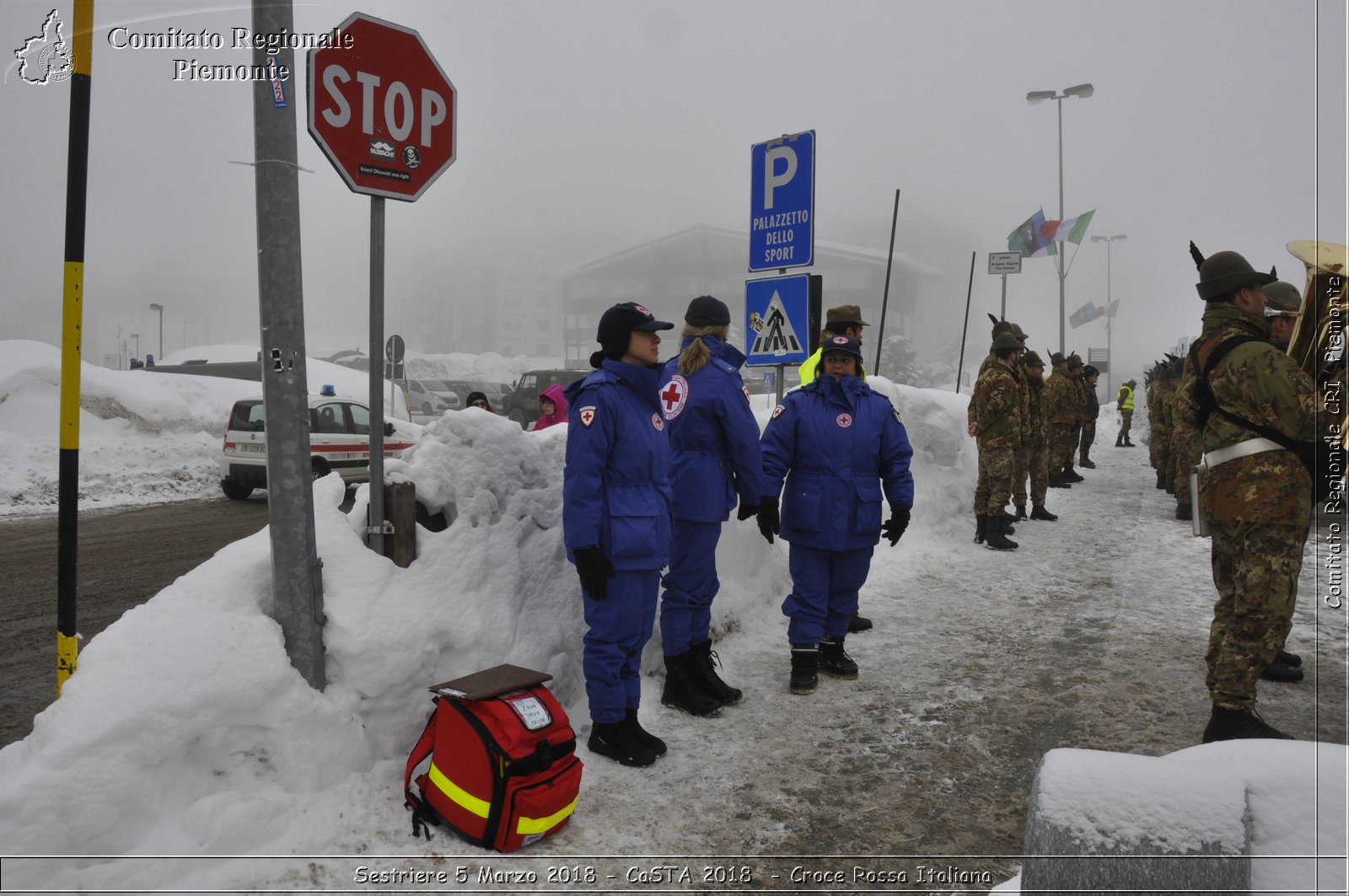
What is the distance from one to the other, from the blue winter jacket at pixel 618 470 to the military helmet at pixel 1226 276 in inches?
103

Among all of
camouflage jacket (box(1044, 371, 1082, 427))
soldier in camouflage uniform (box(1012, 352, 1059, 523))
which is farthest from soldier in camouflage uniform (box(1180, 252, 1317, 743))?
camouflage jacket (box(1044, 371, 1082, 427))

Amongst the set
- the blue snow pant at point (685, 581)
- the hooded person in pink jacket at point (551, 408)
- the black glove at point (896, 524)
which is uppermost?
the hooded person in pink jacket at point (551, 408)

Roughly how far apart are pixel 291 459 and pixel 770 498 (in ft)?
7.99

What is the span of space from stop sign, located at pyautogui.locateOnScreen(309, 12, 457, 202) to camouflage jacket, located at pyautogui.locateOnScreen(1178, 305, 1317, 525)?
372 cm

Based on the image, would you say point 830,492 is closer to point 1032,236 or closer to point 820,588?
point 820,588

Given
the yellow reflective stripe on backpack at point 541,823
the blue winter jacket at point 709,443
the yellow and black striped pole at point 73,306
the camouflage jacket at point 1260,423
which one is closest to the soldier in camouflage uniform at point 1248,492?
the camouflage jacket at point 1260,423

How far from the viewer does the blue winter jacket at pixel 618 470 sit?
11.7 ft

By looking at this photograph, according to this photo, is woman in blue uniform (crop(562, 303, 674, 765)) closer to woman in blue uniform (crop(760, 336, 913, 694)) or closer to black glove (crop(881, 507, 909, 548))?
woman in blue uniform (crop(760, 336, 913, 694))

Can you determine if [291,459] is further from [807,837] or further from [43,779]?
[807,837]

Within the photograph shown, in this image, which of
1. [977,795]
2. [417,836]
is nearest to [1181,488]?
[977,795]

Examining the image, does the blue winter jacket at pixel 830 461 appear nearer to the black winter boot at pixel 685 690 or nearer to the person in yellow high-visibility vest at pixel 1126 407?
the black winter boot at pixel 685 690

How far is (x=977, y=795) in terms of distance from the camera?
3492 millimetres

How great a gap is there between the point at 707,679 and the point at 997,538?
5.36 m

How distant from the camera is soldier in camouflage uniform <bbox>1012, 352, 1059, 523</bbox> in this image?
10.1 m
